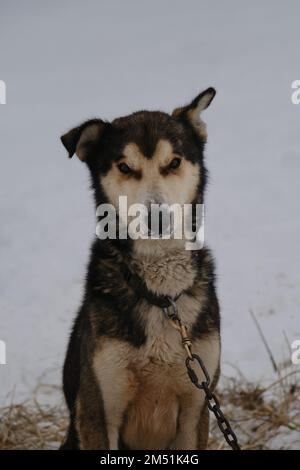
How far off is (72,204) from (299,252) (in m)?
3.02

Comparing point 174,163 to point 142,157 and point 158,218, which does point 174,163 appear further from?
point 158,218

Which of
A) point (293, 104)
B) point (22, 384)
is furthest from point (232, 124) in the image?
point (22, 384)

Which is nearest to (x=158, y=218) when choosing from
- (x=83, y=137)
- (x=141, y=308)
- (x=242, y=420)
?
(x=141, y=308)

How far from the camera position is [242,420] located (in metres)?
4.59

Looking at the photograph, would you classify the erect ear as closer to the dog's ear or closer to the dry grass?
the dog's ear

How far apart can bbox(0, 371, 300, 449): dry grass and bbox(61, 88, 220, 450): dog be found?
1.01 meters

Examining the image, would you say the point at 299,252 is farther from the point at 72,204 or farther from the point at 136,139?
the point at 136,139

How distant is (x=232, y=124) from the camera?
33.6ft

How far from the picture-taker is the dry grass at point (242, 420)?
4.34 meters

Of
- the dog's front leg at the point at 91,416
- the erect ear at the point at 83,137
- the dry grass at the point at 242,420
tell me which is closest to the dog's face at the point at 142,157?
the erect ear at the point at 83,137

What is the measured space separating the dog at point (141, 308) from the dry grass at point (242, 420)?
1011mm

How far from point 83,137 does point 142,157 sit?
1.18ft

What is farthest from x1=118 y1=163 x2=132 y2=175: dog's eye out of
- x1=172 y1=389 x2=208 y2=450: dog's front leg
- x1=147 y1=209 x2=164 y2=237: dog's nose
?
x1=172 y1=389 x2=208 y2=450: dog's front leg

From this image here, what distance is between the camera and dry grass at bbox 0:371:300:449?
4.34m
